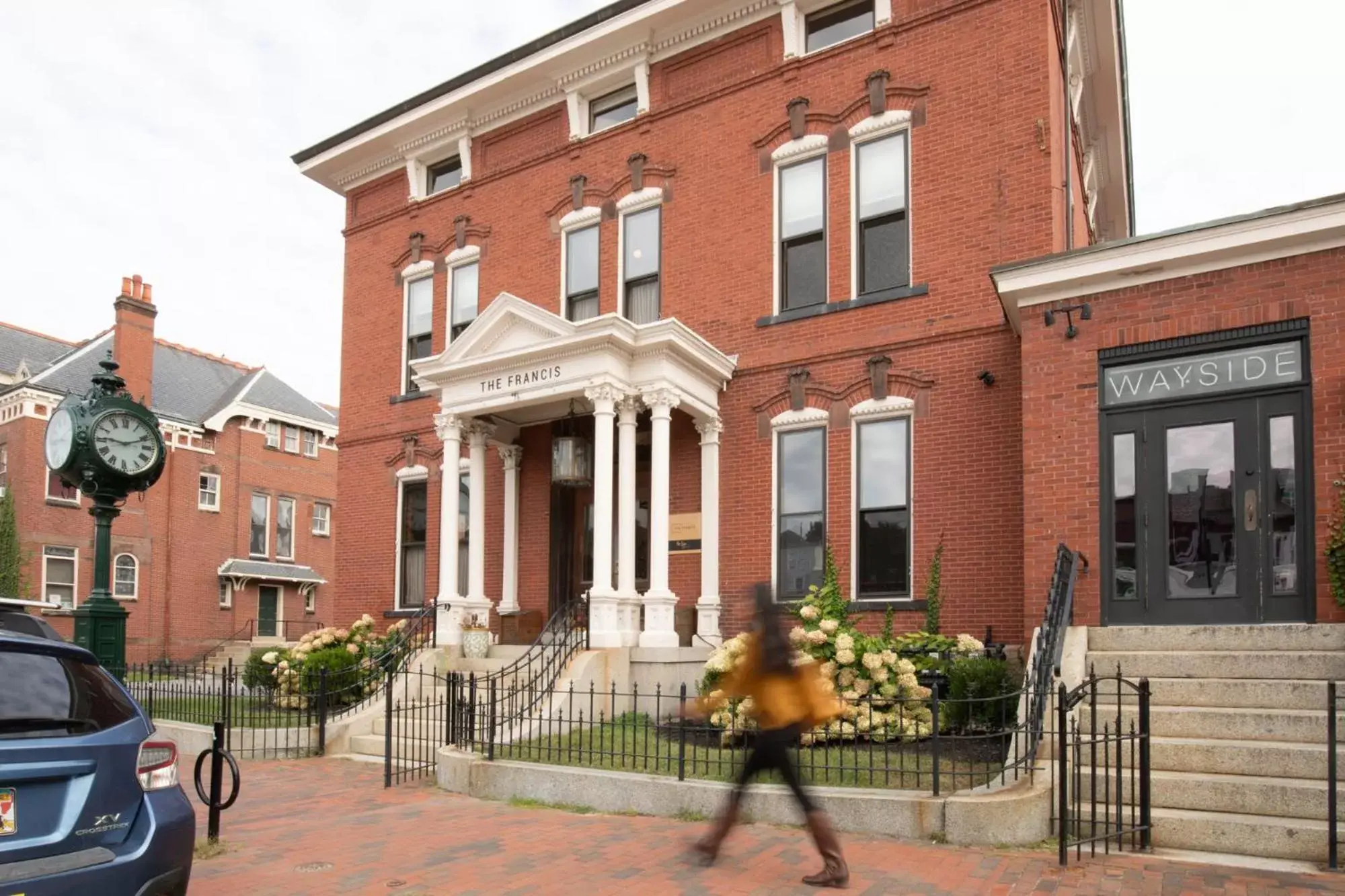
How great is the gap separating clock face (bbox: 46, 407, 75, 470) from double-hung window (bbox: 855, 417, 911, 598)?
8785mm

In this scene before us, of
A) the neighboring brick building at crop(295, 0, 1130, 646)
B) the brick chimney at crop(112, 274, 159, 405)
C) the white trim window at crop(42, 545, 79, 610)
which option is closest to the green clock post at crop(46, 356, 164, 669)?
the neighboring brick building at crop(295, 0, 1130, 646)

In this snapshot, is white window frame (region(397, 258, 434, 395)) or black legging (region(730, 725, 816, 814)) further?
white window frame (region(397, 258, 434, 395))

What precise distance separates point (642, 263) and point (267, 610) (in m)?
26.0

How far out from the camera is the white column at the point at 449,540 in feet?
45.5

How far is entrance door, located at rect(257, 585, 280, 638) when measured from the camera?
116ft

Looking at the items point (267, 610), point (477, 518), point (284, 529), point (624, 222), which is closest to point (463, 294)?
point (624, 222)

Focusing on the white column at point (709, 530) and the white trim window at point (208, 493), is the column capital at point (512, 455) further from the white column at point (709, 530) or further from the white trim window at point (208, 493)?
the white trim window at point (208, 493)

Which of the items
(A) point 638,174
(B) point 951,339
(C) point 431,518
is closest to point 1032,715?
(B) point 951,339

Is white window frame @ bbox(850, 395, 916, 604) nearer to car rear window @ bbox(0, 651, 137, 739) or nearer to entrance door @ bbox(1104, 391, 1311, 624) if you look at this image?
entrance door @ bbox(1104, 391, 1311, 624)

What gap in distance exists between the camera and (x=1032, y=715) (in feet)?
25.1

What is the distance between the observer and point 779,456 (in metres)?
13.5

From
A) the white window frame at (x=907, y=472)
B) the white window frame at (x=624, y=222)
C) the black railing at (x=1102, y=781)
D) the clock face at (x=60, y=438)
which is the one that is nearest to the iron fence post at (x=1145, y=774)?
the black railing at (x=1102, y=781)

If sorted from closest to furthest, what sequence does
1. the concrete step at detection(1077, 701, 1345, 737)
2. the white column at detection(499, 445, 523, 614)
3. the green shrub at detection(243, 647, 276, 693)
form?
the concrete step at detection(1077, 701, 1345, 737) < the green shrub at detection(243, 647, 276, 693) < the white column at detection(499, 445, 523, 614)

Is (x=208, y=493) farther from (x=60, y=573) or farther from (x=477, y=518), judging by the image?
(x=477, y=518)
